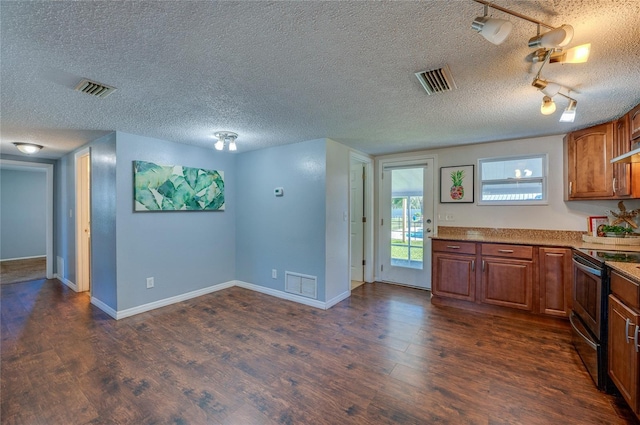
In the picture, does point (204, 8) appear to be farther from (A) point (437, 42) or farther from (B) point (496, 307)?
(B) point (496, 307)

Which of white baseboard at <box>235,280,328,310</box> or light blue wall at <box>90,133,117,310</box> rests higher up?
light blue wall at <box>90,133,117,310</box>

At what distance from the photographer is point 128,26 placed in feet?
4.50

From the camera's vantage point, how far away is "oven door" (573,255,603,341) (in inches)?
80.1

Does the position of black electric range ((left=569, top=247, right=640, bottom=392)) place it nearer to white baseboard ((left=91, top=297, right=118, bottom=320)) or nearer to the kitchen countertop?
the kitchen countertop

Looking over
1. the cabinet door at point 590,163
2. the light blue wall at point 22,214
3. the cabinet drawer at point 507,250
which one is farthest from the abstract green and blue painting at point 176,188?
the light blue wall at point 22,214

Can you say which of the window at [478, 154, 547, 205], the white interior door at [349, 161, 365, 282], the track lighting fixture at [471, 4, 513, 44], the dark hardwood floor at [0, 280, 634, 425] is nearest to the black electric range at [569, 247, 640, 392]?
the dark hardwood floor at [0, 280, 634, 425]

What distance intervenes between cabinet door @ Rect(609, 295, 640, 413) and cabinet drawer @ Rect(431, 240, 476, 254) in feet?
5.12

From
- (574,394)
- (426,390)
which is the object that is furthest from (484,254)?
(426,390)

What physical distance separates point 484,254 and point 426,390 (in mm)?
2036

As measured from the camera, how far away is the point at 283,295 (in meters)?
3.93

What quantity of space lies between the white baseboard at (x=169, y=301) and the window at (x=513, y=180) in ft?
13.4

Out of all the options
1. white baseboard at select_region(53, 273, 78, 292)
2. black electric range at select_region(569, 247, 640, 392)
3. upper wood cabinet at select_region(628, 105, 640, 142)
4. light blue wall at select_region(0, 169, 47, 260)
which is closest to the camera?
black electric range at select_region(569, 247, 640, 392)

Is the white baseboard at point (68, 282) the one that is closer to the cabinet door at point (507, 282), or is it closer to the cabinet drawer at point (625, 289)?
the cabinet door at point (507, 282)

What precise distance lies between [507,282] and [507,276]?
0.07 meters
